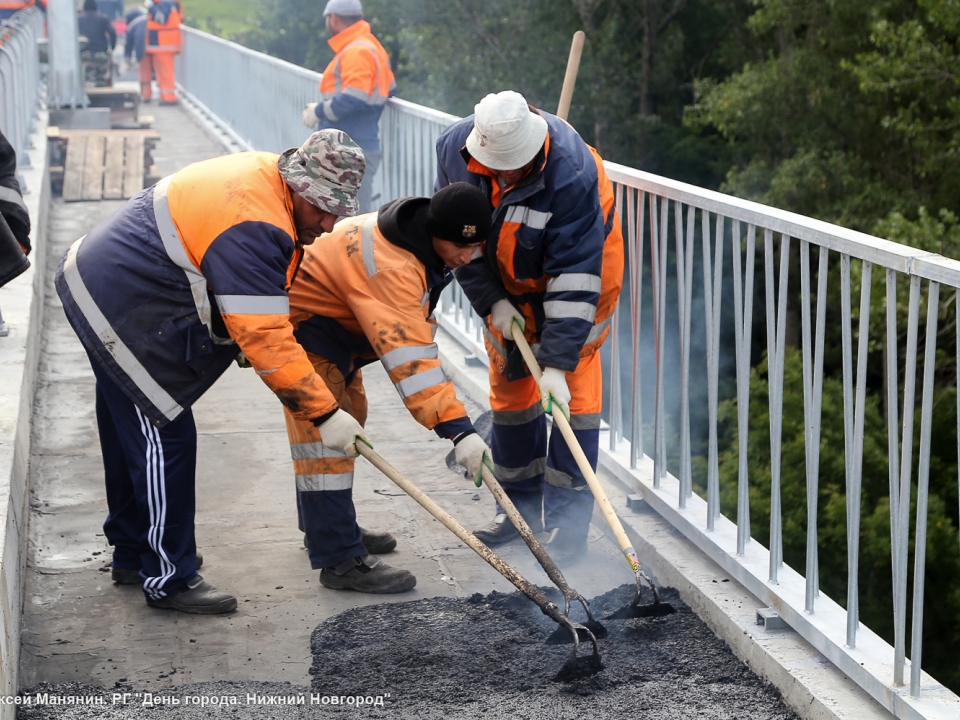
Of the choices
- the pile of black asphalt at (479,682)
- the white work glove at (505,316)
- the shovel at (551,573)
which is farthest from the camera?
the white work glove at (505,316)

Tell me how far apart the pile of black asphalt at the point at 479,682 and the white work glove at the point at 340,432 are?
0.62 m

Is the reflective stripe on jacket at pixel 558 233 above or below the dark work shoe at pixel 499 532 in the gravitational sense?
above

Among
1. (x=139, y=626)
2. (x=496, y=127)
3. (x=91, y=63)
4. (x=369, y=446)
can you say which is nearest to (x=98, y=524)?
(x=139, y=626)

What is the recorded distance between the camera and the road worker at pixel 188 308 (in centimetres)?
331

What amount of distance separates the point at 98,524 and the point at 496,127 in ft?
7.27

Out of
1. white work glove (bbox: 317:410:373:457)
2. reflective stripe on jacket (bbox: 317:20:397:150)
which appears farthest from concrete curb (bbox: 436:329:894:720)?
reflective stripe on jacket (bbox: 317:20:397:150)

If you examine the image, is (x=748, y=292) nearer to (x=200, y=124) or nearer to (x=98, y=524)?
(x=98, y=524)

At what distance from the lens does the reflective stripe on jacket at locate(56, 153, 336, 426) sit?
3.29 meters

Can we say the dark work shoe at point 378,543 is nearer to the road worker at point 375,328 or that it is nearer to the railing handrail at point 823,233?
the road worker at point 375,328

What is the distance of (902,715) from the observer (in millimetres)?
2818

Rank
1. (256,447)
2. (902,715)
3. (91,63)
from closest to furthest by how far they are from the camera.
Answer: (902,715), (256,447), (91,63)

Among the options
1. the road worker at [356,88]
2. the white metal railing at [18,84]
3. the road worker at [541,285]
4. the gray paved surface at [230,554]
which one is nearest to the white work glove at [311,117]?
the road worker at [356,88]

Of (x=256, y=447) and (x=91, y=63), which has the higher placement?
(x=91, y=63)

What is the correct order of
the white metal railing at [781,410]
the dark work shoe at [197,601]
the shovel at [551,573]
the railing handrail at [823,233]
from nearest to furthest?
the railing handrail at [823,233]
the white metal railing at [781,410]
the shovel at [551,573]
the dark work shoe at [197,601]
